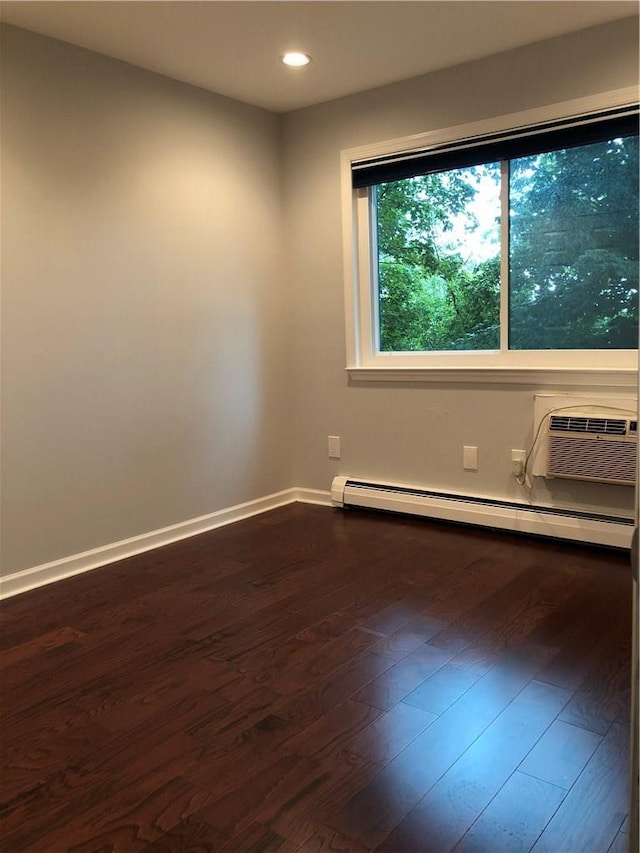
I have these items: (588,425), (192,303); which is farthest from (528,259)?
(192,303)

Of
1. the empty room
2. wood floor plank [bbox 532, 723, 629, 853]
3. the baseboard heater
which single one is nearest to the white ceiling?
the empty room

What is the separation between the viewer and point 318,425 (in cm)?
411

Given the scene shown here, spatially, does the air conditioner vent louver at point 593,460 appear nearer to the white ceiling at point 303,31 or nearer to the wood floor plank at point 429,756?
the wood floor plank at point 429,756

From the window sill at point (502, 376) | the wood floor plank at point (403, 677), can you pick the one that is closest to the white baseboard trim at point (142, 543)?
the window sill at point (502, 376)

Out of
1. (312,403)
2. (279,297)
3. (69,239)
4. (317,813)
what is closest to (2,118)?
(69,239)

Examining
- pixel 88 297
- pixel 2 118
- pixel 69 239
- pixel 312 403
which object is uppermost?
pixel 2 118

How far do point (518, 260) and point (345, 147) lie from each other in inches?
45.2

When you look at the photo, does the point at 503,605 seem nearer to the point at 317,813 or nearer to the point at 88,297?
the point at 317,813

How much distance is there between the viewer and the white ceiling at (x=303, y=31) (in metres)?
2.64

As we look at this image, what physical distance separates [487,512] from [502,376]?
2.20ft

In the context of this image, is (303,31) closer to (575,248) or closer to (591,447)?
(575,248)

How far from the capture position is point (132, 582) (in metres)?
2.92

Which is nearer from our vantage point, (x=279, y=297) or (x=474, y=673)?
(x=474, y=673)

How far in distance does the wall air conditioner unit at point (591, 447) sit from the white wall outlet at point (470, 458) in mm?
409
